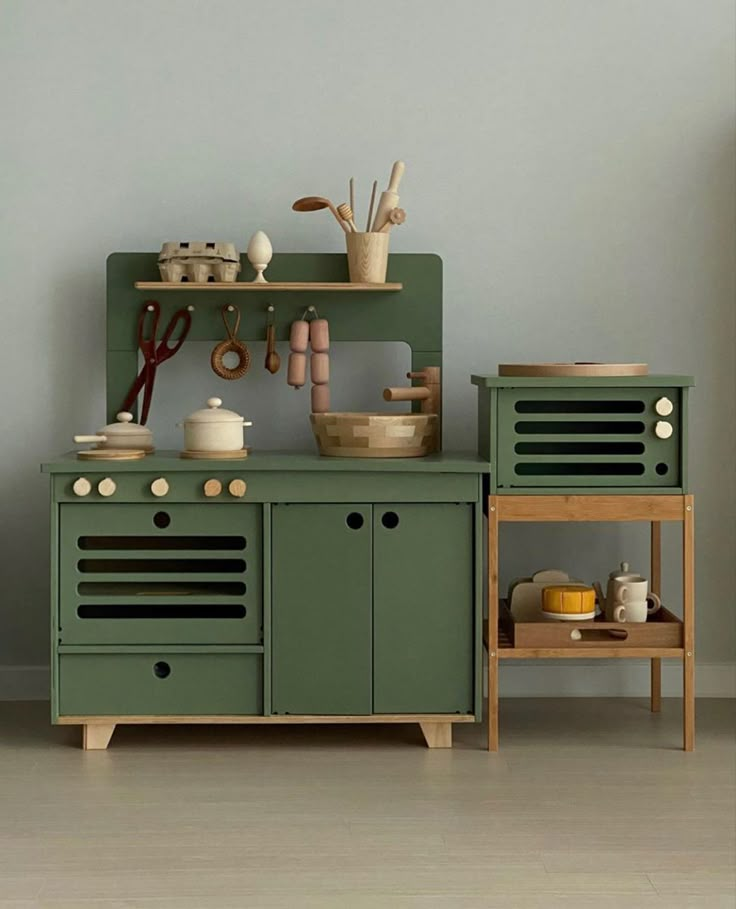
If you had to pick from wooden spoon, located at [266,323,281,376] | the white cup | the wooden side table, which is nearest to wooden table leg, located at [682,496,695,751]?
the wooden side table

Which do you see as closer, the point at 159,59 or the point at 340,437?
the point at 340,437

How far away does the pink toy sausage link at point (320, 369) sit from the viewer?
366 cm

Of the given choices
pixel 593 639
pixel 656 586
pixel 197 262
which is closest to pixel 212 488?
pixel 197 262

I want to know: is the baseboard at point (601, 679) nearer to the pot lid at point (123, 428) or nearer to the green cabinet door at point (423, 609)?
the green cabinet door at point (423, 609)

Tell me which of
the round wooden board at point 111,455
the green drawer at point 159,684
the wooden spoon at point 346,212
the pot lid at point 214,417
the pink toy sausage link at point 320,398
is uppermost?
the wooden spoon at point 346,212

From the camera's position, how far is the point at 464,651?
3289mm

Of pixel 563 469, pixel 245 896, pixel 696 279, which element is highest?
pixel 696 279

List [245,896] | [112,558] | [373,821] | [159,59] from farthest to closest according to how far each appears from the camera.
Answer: [159,59], [112,558], [373,821], [245,896]

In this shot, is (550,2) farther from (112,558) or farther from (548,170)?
(112,558)

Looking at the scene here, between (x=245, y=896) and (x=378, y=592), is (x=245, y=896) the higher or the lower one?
the lower one

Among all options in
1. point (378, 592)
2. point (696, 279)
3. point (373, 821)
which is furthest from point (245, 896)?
point (696, 279)

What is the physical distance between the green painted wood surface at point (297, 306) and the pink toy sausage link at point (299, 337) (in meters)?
0.09

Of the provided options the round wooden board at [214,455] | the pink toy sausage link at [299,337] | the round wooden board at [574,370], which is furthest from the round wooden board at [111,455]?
the round wooden board at [574,370]

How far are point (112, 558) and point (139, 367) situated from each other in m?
0.75
